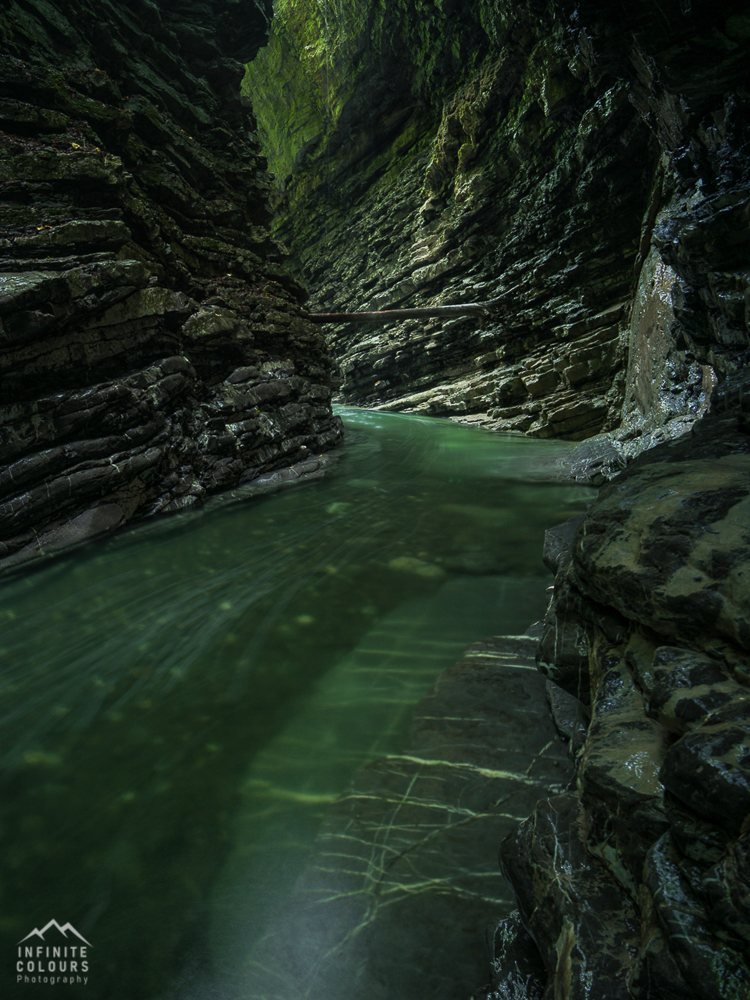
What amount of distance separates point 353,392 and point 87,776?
2472cm

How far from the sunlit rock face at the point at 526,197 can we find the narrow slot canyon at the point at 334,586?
11 cm

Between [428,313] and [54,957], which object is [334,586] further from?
[428,313]

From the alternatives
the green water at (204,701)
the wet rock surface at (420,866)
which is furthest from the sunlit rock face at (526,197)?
the wet rock surface at (420,866)

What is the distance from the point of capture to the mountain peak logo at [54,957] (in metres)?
1.97

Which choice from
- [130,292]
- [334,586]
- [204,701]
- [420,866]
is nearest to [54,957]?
[204,701]

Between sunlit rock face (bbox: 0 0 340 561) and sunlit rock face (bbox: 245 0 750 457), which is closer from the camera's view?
sunlit rock face (bbox: 245 0 750 457)

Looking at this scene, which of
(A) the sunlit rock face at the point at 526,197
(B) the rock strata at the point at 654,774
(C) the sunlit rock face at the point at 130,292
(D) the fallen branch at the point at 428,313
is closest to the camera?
(B) the rock strata at the point at 654,774

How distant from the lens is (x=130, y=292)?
8.37 meters

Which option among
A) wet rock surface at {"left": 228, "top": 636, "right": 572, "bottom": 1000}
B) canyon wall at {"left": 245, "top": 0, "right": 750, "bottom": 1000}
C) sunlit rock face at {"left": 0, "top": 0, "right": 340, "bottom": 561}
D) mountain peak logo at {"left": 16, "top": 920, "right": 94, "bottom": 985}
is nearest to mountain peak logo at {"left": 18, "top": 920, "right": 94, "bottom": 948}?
mountain peak logo at {"left": 16, "top": 920, "right": 94, "bottom": 985}

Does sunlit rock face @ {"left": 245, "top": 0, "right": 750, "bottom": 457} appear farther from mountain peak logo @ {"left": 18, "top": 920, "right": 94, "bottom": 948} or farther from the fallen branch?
mountain peak logo @ {"left": 18, "top": 920, "right": 94, "bottom": 948}

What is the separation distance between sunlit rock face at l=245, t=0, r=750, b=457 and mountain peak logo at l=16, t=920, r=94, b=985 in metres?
6.77

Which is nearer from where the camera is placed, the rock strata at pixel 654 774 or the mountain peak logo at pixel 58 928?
the rock strata at pixel 654 774

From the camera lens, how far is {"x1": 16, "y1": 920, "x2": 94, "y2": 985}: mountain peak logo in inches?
77.5

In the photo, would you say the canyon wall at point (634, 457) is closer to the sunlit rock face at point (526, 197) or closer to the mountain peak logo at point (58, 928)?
the sunlit rock face at point (526, 197)
